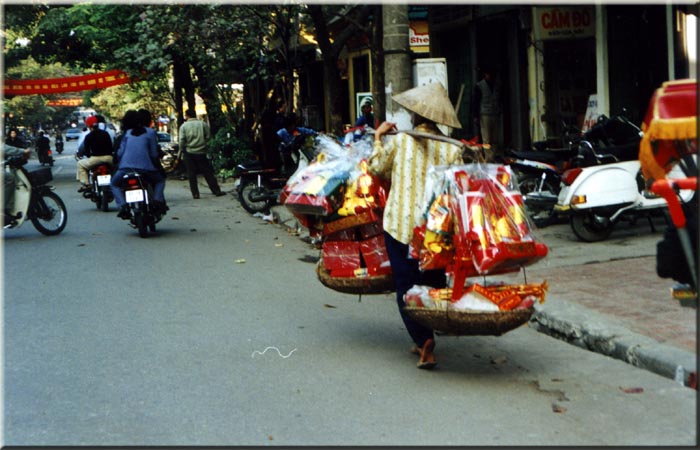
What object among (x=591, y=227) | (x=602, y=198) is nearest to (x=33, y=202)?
(x=591, y=227)

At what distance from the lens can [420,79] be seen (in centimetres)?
964

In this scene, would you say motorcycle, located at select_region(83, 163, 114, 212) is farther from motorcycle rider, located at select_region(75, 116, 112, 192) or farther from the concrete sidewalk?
the concrete sidewalk

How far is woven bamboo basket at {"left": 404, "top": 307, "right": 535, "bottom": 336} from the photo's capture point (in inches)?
216

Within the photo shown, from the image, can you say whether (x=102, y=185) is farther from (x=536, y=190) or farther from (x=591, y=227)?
(x=591, y=227)

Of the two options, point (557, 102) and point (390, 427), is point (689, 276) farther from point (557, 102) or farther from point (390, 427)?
point (557, 102)

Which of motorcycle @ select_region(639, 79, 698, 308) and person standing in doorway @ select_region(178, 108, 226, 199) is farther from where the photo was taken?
person standing in doorway @ select_region(178, 108, 226, 199)

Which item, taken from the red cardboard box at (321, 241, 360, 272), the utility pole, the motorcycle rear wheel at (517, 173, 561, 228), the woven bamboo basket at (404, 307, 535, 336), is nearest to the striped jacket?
the woven bamboo basket at (404, 307, 535, 336)

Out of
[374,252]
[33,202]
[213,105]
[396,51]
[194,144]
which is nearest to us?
[374,252]

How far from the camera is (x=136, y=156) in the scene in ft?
42.9

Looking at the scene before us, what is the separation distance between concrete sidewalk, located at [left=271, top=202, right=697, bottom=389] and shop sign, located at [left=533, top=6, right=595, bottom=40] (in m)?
6.31

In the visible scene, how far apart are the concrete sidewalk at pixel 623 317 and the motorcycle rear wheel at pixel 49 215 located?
24.6 ft

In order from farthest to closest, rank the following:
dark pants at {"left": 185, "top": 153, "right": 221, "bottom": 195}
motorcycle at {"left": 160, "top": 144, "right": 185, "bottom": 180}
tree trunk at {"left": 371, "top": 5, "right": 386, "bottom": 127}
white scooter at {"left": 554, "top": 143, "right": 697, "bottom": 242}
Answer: motorcycle at {"left": 160, "top": 144, "right": 185, "bottom": 180} < dark pants at {"left": 185, "top": 153, "right": 221, "bottom": 195} < tree trunk at {"left": 371, "top": 5, "right": 386, "bottom": 127} < white scooter at {"left": 554, "top": 143, "right": 697, "bottom": 242}

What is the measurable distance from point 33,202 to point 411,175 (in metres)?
8.73

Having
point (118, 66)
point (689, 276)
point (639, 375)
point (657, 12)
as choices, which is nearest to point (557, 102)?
point (657, 12)
